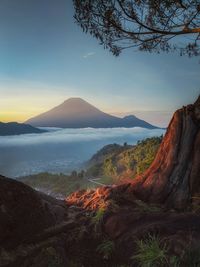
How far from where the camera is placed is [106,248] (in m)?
10.3

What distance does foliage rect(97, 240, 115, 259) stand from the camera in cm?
1017

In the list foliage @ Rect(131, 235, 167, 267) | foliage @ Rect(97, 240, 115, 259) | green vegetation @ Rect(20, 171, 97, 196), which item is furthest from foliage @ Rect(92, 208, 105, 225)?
green vegetation @ Rect(20, 171, 97, 196)

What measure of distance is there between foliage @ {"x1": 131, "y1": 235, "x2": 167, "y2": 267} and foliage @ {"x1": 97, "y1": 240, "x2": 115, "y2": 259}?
835 millimetres

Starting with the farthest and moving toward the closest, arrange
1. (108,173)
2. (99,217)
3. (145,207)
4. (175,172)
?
(108,173), (175,172), (145,207), (99,217)

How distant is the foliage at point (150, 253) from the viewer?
29.4ft

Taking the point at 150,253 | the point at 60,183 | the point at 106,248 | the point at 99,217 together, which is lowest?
the point at 60,183

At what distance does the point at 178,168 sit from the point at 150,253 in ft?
14.9

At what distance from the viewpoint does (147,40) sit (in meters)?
14.4

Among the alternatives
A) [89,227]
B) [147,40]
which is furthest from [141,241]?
[147,40]

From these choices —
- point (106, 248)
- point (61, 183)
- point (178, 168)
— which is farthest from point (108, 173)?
point (106, 248)

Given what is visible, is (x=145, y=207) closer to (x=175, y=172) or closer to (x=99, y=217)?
(x=99, y=217)

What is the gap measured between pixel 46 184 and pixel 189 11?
35.1 metres

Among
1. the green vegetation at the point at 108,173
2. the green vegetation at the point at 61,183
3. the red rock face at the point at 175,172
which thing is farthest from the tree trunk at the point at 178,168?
the green vegetation at the point at 61,183

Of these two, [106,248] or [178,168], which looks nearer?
[106,248]
